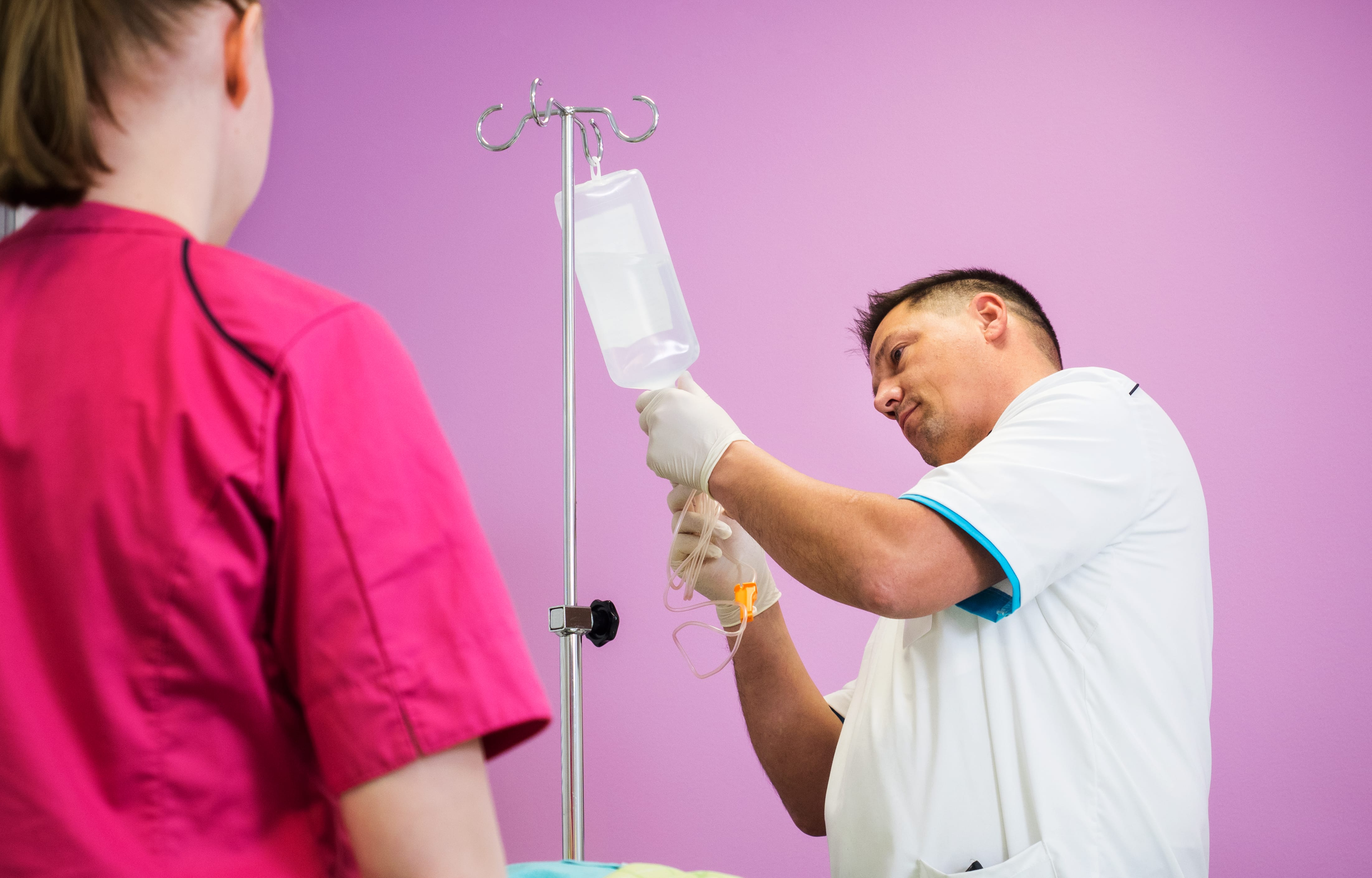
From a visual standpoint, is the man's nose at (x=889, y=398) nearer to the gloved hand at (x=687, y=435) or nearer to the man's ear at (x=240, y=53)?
the gloved hand at (x=687, y=435)

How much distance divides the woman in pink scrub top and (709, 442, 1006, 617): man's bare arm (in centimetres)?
70

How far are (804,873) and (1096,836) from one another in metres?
0.83

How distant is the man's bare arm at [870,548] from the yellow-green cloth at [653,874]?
0.37 meters

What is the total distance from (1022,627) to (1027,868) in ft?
0.92

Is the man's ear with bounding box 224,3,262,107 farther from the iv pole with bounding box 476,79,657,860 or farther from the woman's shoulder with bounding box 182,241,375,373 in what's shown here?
the iv pole with bounding box 476,79,657,860

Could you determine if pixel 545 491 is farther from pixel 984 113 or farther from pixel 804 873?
pixel 984 113

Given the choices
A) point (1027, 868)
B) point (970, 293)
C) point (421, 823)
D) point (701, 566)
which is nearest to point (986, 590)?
point (1027, 868)

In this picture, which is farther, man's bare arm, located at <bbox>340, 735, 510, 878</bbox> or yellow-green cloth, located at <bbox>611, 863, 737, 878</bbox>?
yellow-green cloth, located at <bbox>611, 863, 737, 878</bbox>

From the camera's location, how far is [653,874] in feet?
2.82

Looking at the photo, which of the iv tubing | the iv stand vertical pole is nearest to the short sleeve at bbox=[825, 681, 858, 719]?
the iv tubing

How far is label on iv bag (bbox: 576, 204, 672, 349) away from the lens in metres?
1.42

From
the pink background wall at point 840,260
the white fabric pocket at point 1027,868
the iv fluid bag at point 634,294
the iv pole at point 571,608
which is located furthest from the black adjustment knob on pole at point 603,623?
the white fabric pocket at point 1027,868

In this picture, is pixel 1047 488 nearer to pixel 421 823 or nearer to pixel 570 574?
pixel 570 574

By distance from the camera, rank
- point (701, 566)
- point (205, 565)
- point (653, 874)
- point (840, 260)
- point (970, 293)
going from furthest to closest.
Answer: point (840, 260) < point (970, 293) < point (701, 566) < point (653, 874) < point (205, 565)
